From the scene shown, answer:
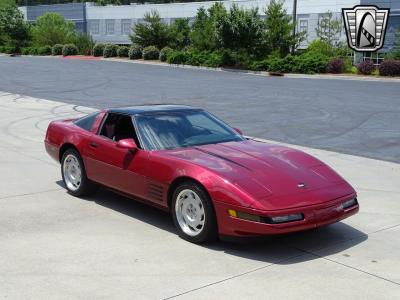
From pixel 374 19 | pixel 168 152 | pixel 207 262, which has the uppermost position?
pixel 374 19

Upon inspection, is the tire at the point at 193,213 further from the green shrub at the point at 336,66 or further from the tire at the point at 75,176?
the green shrub at the point at 336,66

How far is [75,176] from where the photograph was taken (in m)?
7.86

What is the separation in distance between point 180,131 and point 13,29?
59.1 m

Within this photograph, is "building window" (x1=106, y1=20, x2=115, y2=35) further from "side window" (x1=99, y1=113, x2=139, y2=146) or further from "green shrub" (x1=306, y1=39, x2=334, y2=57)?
"side window" (x1=99, y1=113, x2=139, y2=146)

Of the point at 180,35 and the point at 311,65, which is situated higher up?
the point at 180,35

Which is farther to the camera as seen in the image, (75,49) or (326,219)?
(75,49)

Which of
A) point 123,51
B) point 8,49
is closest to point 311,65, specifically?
point 123,51

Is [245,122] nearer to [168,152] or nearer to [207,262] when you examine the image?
[168,152]

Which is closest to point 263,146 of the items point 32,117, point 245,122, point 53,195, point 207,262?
point 207,262

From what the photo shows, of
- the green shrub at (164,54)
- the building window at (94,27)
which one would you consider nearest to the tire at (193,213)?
the green shrub at (164,54)

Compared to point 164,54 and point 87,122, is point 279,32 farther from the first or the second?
point 87,122

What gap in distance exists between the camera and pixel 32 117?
15297 millimetres

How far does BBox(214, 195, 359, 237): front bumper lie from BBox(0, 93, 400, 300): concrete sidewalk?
288mm

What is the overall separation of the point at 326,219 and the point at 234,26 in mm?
33333
